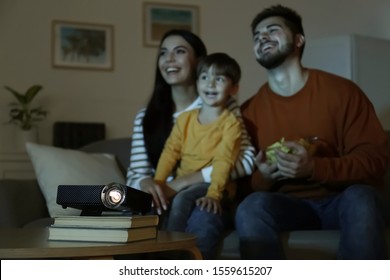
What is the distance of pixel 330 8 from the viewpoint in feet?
13.1

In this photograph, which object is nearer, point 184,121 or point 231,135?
point 231,135

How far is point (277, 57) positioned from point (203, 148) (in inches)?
15.9

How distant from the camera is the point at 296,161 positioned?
1.56 m

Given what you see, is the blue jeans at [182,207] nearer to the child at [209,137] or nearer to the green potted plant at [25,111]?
the child at [209,137]

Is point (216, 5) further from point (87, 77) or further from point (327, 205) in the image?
point (327, 205)

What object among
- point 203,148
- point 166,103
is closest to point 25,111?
point 166,103

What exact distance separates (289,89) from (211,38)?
1.91m

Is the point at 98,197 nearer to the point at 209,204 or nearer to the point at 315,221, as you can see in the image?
the point at 209,204

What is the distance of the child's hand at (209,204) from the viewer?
1.55 meters

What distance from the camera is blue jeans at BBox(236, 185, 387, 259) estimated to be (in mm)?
1383

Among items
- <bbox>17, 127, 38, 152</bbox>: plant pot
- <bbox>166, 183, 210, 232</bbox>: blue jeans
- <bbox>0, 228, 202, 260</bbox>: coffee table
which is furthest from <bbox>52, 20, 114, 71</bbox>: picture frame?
<bbox>0, 228, 202, 260</bbox>: coffee table

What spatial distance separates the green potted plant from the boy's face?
1651 mm

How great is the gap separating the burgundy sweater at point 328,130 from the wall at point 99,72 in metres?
1.73
